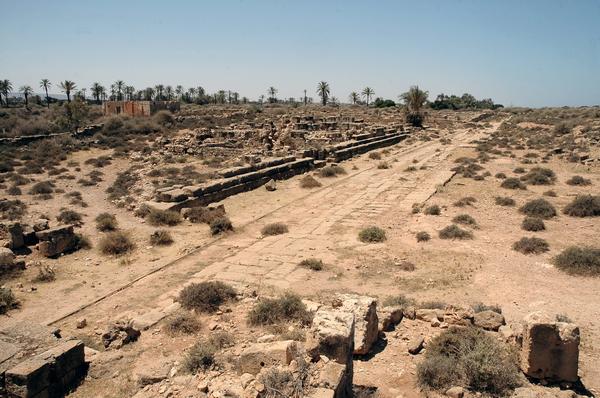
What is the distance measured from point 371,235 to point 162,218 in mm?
5986

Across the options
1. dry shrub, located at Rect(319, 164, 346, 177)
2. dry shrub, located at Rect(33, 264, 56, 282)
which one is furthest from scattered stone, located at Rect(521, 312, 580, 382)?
dry shrub, located at Rect(319, 164, 346, 177)

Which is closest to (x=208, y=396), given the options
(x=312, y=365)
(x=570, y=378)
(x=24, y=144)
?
(x=312, y=365)

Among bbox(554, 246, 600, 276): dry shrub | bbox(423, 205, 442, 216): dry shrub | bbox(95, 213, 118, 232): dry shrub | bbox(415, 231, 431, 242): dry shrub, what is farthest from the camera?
bbox(423, 205, 442, 216): dry shrub

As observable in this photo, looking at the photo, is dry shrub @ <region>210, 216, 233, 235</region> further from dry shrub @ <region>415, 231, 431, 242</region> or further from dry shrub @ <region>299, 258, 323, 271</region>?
dry shrub @ <region>415, 231, 431, 242</region>

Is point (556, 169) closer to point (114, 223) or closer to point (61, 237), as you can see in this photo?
point (114, 223)

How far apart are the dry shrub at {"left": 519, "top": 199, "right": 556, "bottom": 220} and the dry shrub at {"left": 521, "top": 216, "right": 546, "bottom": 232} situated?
123 centimetres

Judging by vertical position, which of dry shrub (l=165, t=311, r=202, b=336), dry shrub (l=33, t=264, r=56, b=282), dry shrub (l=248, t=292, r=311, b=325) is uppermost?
dry shrub (l=248, t=292, r=311, b=325)

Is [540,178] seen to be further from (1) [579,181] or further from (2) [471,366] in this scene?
(2) [471,366]

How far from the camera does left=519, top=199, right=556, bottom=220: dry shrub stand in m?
12.9

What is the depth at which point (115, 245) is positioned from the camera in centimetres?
1027

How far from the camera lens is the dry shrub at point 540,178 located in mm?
18156

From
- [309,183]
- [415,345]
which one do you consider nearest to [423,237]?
[415,345]

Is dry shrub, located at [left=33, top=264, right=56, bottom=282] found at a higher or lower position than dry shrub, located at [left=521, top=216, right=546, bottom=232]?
lower

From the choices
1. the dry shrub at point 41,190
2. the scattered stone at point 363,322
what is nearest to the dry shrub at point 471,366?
the scattered stone at point 363,322
